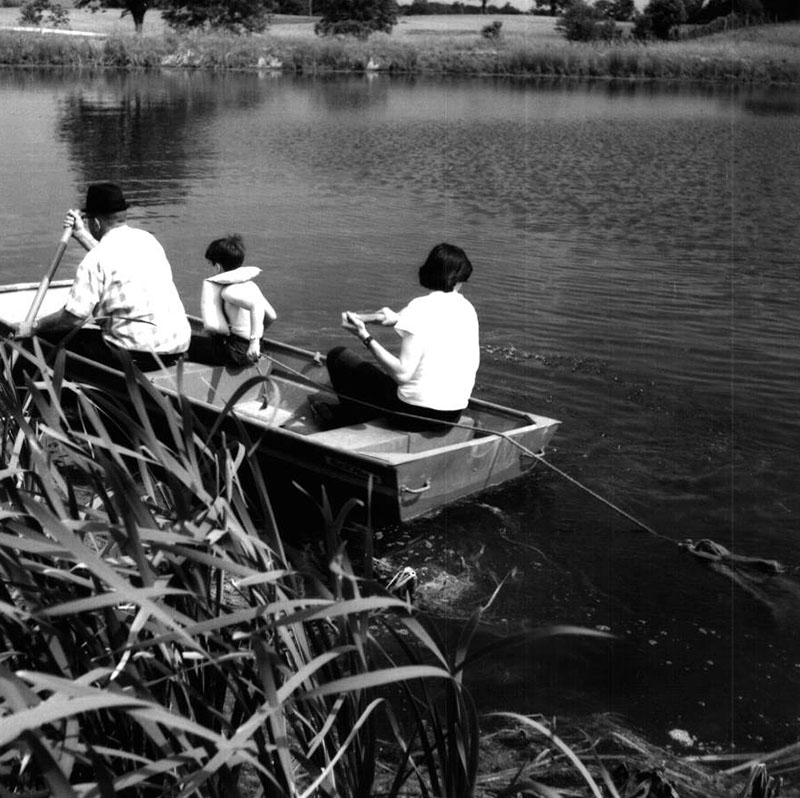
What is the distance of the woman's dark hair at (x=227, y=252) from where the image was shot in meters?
7.33

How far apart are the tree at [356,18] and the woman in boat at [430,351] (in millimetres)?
62457

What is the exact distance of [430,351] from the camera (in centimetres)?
632

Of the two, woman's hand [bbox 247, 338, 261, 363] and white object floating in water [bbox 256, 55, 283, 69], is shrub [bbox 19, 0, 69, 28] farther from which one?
woman's hand [bbox 247, 338, 261, 363]

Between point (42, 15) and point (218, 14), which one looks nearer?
point (218, 14)

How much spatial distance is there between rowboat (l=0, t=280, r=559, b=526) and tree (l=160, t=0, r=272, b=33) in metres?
62.3

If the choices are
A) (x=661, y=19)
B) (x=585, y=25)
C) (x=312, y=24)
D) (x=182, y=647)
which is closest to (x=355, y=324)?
(x=182, y=647)

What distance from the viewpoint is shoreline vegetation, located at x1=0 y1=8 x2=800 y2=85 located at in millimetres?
47938

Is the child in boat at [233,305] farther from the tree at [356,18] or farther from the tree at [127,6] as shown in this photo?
the tree at [356,18]

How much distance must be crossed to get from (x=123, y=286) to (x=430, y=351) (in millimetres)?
1893

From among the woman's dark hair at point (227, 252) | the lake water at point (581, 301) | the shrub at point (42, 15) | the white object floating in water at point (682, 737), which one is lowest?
the white object floating in water at point (682, 737)

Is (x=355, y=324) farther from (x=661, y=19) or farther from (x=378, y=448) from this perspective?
(x=661, y=19)

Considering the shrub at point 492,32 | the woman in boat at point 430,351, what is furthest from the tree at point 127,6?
the woman in boat at point 430,351

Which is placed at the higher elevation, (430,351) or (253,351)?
(430,351)

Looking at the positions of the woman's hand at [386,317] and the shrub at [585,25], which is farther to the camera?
the shrub at [585,25]
